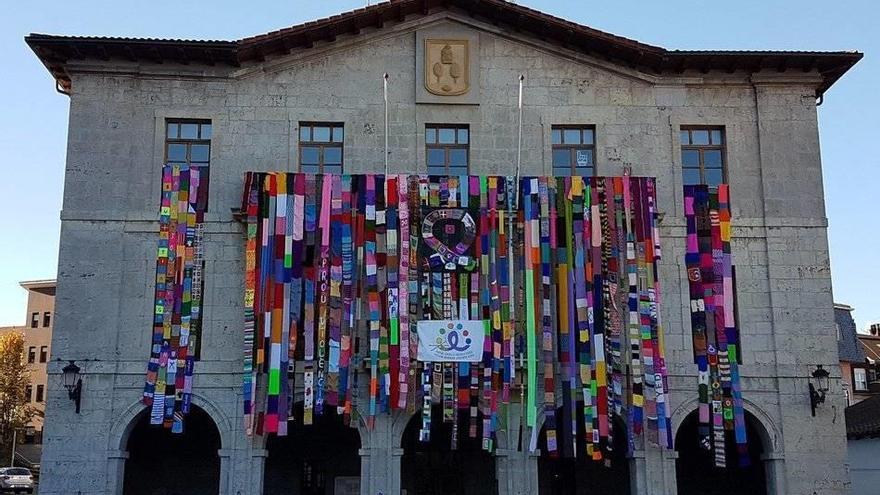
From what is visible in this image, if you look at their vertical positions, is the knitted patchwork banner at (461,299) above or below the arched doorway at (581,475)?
above

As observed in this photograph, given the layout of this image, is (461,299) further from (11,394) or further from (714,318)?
(11,394)

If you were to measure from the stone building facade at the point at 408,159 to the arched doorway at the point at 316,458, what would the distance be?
3.49 m

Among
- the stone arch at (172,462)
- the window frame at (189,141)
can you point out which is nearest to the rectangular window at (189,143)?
the window frame at (189,141)

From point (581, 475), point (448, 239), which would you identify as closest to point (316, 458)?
point (581, 475)

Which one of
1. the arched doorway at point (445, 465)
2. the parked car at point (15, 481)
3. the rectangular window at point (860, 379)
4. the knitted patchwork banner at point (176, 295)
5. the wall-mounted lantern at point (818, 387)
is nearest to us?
the knitted patchwork banner at point (176, 295)

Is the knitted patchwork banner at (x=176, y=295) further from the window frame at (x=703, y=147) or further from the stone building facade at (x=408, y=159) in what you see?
the window frame at (x=703, y=147)

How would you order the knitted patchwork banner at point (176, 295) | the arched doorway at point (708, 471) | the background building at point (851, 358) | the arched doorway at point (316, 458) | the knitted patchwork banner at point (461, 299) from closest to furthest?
the knitted patchwork banner at point (176, 295) → the knitted patchwork banner at point (461, 299) → the arched doorway at point (708, 471) → the arched doorway at point (316, 458) → the background building at point (851, 358)

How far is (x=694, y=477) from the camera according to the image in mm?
24016

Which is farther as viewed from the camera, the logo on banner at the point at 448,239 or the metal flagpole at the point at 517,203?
the logo on banner at the point at 448,239

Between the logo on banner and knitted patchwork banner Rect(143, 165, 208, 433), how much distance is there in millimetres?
5235

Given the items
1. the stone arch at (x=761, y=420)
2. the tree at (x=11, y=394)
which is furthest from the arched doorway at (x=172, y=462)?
the tree at (x=11, y=394)

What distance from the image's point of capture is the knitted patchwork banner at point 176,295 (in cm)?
2042

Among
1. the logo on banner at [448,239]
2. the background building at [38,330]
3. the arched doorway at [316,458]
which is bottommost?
the arched doorway at [316,458]

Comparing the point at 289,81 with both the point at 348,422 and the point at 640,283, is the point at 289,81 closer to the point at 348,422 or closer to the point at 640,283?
the point at 348,422
